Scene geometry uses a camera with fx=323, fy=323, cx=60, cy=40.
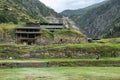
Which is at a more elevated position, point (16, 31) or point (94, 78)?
point (16, 31)

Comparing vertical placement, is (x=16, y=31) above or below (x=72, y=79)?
above

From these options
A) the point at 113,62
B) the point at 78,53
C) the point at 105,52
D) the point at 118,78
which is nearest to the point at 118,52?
the point at 105,52

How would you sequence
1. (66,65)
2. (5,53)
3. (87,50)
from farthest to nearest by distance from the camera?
(87,50)
(5,53)
(66,65)

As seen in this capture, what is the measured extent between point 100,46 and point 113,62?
15.8m

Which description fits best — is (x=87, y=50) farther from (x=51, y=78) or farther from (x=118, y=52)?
(x=51, y=78)

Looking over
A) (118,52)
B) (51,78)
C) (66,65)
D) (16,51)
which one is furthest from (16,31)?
(51,78)

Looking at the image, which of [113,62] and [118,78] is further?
[113,62]

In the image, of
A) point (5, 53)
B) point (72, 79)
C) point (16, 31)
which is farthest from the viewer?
point (16, 31)

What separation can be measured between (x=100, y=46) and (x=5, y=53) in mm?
22038

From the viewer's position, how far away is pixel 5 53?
67.1m

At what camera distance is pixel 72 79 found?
111ft

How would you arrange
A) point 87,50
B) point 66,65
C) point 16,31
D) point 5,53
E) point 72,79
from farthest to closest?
1. point 16,31
2. point 87,50
3. point 5,53
4. point 66,65
5. point 72,79

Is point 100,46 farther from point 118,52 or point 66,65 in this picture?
point 66,65

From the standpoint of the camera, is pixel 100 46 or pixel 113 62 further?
pixel 100 46
